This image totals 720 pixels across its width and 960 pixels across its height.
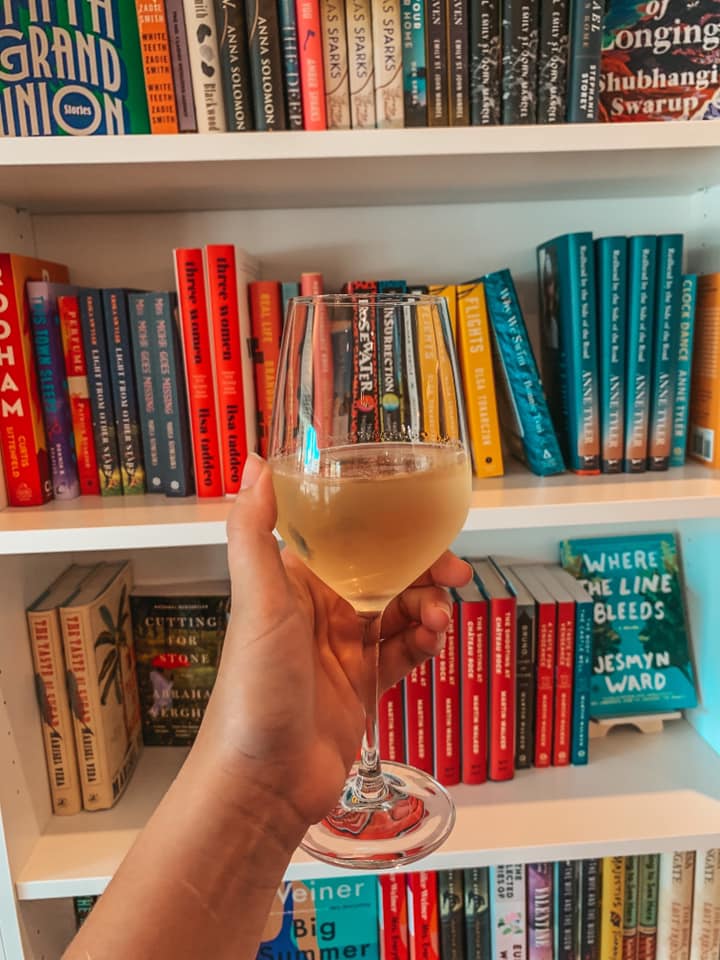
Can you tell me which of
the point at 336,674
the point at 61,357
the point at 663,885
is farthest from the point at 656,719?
the point at 61,357

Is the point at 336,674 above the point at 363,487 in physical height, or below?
below

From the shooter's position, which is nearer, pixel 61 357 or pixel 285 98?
pixel 285 98

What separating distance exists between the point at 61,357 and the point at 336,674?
537 mm

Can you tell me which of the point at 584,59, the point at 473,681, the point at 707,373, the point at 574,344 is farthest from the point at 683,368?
the point at 473,681

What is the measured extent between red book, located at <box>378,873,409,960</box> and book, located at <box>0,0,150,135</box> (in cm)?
100

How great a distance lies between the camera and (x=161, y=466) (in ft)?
3.14

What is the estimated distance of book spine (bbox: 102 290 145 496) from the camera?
3.05 feet

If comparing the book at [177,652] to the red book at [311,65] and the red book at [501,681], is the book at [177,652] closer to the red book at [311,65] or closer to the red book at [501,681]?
the red book at [501,681]

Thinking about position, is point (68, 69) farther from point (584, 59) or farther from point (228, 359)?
point (584, 59)

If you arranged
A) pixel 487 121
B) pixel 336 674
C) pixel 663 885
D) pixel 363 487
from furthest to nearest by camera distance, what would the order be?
pixel 663 885 → pixel 487 121 → pixel 336 674 → pixel 363 487

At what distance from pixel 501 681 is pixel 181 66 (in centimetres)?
84

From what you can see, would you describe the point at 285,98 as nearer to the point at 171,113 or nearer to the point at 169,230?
the point at 171,113

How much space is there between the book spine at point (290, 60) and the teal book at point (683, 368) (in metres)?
0.53

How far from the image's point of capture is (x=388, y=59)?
80 cm
